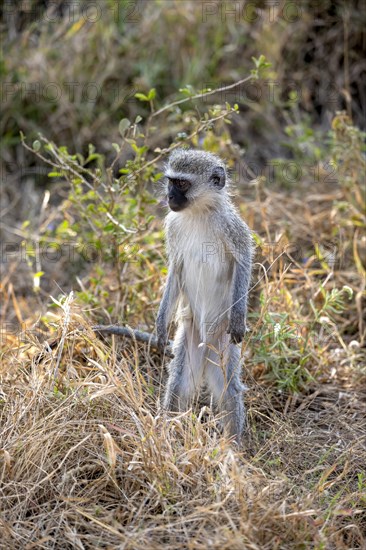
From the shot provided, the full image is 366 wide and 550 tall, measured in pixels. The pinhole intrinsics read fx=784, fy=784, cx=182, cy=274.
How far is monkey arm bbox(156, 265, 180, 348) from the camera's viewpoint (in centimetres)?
425

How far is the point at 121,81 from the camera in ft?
24.6

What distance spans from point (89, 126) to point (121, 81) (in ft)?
2.00

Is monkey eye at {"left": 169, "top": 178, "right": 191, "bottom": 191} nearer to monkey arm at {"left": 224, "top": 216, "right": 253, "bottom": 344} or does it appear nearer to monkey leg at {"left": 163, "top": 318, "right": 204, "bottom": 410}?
monkey arm at {"left": 224, "top": 216, "right": 253, "bottom": 344}

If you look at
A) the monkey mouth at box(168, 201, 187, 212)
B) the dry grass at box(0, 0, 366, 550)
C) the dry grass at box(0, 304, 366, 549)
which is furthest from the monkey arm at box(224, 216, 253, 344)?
the dry grass at box(0, 304, 366, 549)

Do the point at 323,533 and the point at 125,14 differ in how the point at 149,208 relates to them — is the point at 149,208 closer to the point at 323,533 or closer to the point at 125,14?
the point at 125,14

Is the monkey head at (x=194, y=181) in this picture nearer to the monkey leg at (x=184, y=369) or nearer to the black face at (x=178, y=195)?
the black face at (x=178, y=195)

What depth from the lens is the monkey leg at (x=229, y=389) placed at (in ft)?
13.0

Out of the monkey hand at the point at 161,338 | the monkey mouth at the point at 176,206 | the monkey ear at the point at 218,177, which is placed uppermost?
the monkey ear at the point at 218,177

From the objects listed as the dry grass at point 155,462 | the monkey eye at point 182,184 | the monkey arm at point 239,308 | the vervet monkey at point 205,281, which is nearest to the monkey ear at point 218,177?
the vervet monkey at point 205,281

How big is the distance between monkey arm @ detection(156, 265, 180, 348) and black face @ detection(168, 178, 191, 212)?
0.40 m

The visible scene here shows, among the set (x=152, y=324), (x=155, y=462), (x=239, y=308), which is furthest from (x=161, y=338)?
(x=155, y=462)

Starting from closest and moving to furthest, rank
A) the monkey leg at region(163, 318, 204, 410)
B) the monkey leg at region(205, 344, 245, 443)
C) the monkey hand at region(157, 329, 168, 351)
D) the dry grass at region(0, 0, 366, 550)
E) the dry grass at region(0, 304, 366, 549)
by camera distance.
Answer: the dry grass at region(0, 304, 366, 549) < the dry grass at region(0, 0, 366, 550) < the monkey leg at region(205, 344, 245, 443) < the monkey leg at region(163, 318, 204, 410) < the monkey hand at region(157, 329, 168, 351)

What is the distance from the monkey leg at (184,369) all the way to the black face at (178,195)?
0.66 metres

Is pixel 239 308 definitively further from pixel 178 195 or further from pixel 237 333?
pixel 178 195
